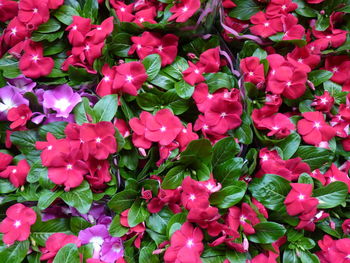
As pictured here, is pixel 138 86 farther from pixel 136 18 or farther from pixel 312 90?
pixel 312 90

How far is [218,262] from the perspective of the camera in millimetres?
885

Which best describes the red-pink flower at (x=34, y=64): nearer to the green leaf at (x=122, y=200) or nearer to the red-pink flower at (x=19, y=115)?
the red-pink flower at (x=19, y=115)

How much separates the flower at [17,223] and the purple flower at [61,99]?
0.87ft

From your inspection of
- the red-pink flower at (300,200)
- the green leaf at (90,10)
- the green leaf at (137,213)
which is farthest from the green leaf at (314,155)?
the green leaf at (90,10)

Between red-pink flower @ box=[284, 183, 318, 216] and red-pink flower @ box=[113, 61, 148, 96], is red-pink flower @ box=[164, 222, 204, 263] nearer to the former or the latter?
red-pink flower @ box=[284, 183, 318, 216]

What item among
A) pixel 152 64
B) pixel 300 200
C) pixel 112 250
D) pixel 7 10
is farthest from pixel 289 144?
pixel 7 10

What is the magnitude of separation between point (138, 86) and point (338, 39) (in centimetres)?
65

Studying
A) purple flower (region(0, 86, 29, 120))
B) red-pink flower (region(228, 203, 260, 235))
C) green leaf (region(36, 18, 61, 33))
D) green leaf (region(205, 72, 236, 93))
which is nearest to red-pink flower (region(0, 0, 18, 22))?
green leaf (region(36, 18, 61, 33))

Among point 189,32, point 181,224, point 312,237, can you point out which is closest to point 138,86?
point 189,32

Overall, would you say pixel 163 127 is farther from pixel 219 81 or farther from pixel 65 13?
pixel 65 13

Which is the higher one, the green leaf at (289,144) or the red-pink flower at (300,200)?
the green leaf at (289,144)

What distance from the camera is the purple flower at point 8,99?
1.00 metres

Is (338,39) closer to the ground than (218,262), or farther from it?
farther from it

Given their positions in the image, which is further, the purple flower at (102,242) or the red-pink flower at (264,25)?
the red-pink flower at (264,25)
